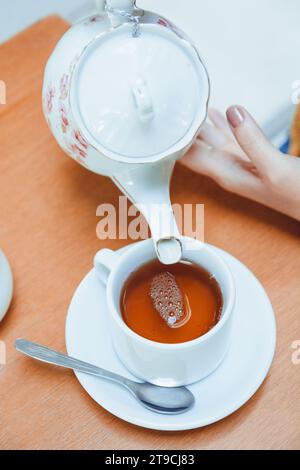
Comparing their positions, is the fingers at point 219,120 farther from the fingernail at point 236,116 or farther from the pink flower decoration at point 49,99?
the pink flower decoration at point 49,99

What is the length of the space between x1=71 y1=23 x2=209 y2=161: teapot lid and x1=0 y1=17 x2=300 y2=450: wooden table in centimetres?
19

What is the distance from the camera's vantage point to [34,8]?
1490 mm

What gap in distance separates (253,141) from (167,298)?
0.77ft

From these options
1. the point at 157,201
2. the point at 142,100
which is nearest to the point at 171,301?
the point at 157,201

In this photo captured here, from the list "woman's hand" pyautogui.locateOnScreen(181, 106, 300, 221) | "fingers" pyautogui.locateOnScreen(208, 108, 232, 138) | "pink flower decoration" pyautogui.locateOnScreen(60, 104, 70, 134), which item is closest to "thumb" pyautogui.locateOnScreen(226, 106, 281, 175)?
"woman's hand" pyautogui.locateOnScreen(181, 106, 300, 221)

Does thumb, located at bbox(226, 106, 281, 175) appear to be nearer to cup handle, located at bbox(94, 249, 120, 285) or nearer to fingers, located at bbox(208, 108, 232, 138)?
fingers, located at bbox(208, 108, 232, 138)

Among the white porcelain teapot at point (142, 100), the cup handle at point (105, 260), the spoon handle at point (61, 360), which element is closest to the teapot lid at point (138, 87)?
the white porcelain teapot at point (142, 100)

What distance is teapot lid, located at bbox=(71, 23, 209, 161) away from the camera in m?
0.61

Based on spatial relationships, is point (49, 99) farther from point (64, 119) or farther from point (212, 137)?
point (212, 137)

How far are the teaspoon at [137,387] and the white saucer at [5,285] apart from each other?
0.05m

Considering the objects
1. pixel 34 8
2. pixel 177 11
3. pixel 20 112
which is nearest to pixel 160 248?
pixel 20 112

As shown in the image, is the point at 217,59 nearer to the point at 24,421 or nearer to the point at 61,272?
the point at 61,272
